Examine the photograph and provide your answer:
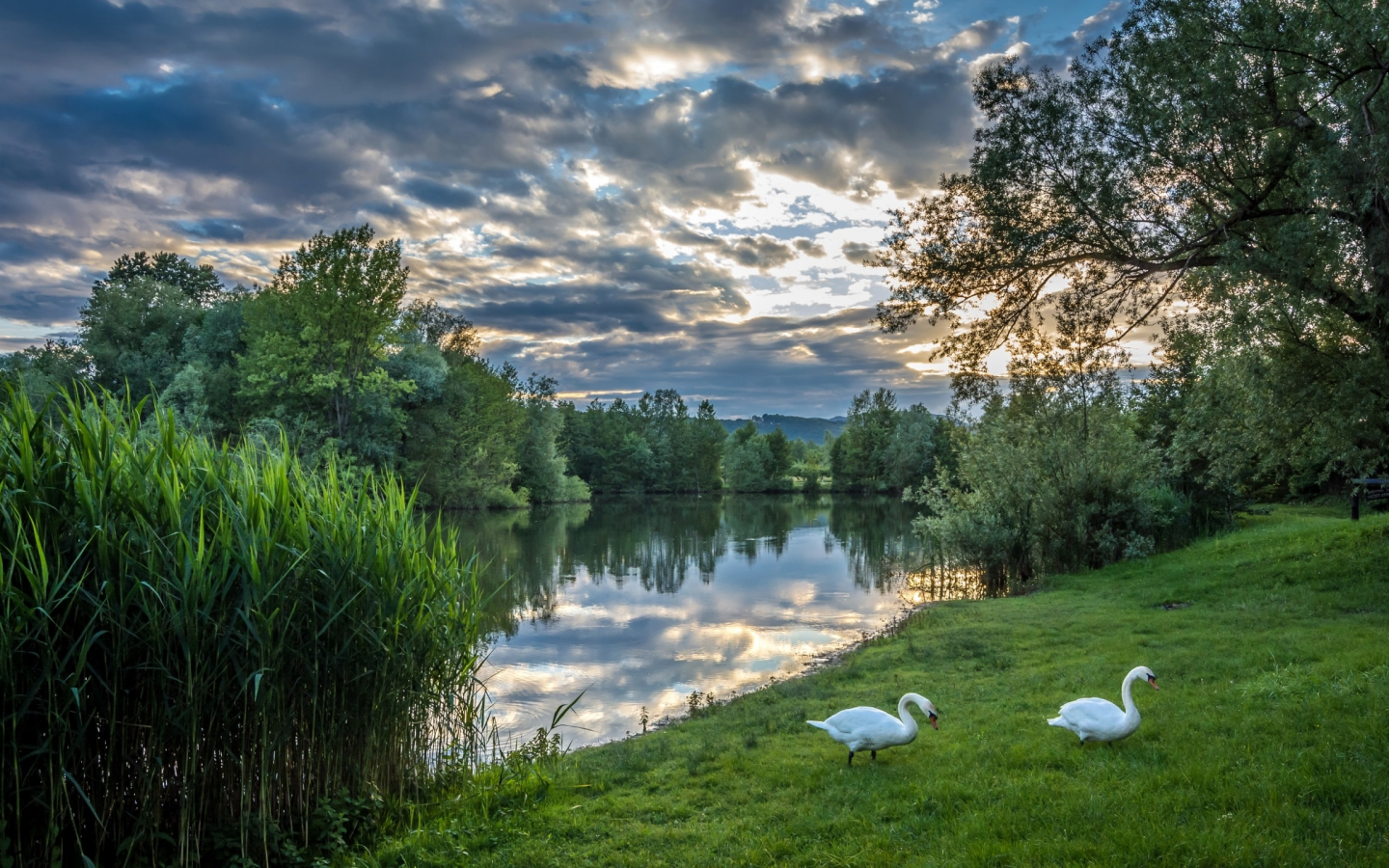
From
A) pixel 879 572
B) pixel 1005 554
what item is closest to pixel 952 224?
pixel 1005 554

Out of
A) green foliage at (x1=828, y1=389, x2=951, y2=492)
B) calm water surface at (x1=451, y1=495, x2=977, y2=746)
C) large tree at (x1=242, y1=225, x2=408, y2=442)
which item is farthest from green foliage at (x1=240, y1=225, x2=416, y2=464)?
green foliage at (x1=828, y1=389, x2=951, y2=492)

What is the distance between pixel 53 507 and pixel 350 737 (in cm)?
299

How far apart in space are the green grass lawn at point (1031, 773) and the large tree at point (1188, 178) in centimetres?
482

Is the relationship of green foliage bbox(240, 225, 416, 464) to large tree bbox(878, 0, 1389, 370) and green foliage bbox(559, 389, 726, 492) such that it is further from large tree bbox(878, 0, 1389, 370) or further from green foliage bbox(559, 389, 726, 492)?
green foliage bbox(559, 389, 726, 492)

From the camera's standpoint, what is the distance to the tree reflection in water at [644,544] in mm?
25562

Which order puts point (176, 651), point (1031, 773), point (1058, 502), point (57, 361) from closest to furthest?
1. point (176, 651)
2. point (1031, 773)
3. point (1058, 502)
4. point (57, 361)

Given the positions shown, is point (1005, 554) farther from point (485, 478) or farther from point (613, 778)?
point (485, 478)

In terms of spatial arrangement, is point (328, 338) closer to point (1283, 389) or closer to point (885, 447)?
point (1283, 389)

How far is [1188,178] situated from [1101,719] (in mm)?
8082

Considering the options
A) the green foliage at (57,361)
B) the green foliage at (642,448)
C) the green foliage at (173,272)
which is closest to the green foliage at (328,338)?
the green foliage at (57,361)

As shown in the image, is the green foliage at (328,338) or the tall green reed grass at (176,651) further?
the green foliage at (328,338)

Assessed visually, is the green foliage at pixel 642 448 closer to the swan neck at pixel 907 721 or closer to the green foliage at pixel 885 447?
the green foliage at pixel 885 447

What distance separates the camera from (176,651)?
543 cm

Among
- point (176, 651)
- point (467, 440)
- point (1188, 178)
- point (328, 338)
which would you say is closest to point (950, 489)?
point (1188, 178)
